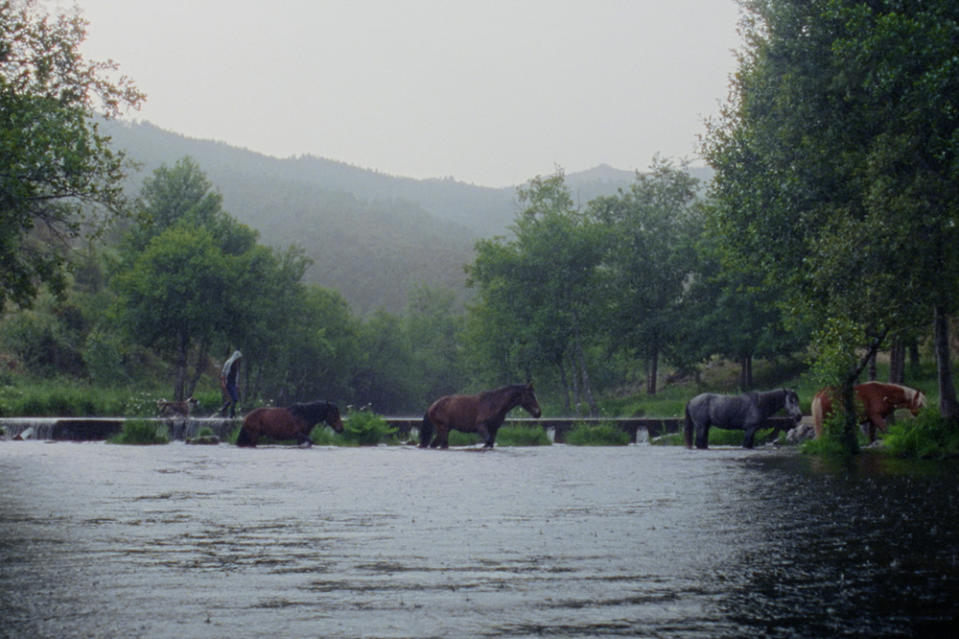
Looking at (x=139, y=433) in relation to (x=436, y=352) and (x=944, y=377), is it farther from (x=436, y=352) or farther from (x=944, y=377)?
(x=436, y=352)

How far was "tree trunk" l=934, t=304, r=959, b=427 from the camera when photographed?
21.9 meters

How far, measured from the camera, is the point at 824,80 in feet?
87.6

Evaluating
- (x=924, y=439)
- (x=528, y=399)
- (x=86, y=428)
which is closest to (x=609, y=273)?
(x=528, y=399)

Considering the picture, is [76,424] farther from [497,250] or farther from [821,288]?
[497,250]

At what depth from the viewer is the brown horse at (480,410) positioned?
2567 centimetres

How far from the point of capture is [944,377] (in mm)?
22656

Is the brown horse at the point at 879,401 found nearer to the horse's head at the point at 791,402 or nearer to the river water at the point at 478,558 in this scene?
the horse's head at the point at 791,402

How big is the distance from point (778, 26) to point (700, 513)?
23.1m

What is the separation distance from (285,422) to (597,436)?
1114 cm

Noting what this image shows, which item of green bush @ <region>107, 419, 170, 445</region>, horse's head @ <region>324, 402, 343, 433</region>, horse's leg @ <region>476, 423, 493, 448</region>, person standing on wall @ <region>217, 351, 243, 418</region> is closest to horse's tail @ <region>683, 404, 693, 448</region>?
horse's leg @ <region>476, 423, 493, 448</region>

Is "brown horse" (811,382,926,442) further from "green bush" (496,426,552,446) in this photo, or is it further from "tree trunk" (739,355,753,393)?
"tree trunk" (739,355,753,393)

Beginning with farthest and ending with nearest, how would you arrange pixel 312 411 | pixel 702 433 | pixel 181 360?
pixel 181 360
pixel 702 433
pixel 312 411

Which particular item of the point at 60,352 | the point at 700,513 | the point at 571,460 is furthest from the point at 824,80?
the point at 60,352

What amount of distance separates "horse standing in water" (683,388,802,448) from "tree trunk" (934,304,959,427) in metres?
4.61
